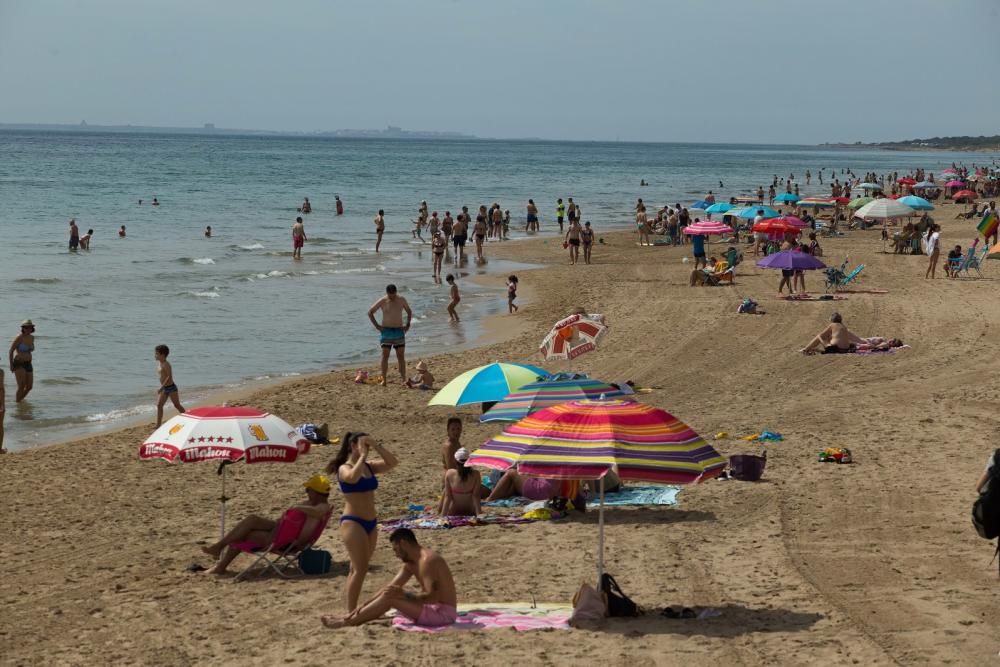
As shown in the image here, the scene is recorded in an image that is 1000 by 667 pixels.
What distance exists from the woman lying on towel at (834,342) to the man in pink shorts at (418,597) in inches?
440

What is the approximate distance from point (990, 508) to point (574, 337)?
7249mm

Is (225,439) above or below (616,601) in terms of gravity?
above

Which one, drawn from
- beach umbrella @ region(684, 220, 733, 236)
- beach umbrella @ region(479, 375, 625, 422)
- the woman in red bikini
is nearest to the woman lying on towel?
beach umbrella @ region(479, 375, 625, 422)

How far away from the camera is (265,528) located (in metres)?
9.00

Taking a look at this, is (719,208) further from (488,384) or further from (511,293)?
(488,384)

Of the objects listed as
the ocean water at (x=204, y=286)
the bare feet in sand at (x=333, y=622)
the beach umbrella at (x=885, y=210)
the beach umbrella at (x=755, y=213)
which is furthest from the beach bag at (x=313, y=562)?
the beach umbrella at (x=755, y=213)

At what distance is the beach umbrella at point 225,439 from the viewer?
8664 mm

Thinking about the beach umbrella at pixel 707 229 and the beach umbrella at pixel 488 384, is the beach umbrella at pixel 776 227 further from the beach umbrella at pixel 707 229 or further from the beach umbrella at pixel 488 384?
the beach umbrella at pixel 488 384

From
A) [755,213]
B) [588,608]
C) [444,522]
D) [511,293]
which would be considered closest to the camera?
[588,608]

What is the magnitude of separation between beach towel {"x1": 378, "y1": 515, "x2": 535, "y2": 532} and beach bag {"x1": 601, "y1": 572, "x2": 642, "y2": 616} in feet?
8.34

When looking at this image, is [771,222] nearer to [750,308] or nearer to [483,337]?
[750,308]

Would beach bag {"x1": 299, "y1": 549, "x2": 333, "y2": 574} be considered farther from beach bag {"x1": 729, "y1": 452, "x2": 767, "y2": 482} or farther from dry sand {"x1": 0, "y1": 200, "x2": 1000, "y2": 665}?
beach bag {"x1": 729, "y1": 452, "x2": 767, "y2": 482}

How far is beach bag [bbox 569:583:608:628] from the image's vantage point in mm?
7402

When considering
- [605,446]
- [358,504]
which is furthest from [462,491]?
[605,446]
